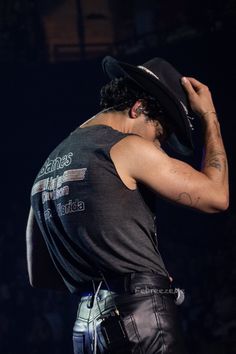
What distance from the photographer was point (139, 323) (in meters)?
1.31

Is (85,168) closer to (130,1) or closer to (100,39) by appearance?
(100,39)

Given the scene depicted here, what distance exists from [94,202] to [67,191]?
3.6 inches

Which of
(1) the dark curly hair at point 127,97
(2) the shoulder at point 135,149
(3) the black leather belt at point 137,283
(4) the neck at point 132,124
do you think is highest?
(1) the dark curly hair at point 127,97

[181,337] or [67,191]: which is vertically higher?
[67,191]

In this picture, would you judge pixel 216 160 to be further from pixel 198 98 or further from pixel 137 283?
pixel 137 283

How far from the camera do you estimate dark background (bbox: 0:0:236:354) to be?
594 centimetres

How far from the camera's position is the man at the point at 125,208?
1.33 m

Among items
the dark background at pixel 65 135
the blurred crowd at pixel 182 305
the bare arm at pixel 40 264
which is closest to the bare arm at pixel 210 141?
the bare arm at pixel 40 264

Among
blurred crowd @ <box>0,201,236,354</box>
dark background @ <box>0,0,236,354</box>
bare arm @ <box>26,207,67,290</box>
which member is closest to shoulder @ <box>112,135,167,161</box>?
bare arm @ <box>26,207,67,290</box>

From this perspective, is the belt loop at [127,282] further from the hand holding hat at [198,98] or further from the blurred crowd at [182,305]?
the blurred crowd at [182,305]

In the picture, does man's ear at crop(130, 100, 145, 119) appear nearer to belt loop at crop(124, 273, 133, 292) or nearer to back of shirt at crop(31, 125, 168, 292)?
back of shirt at crop(31, 125, 168, 292)

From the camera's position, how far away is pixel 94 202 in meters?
1.34

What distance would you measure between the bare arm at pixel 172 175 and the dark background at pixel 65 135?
162 inches

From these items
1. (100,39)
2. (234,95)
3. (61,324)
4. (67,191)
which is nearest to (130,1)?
(100,39)
